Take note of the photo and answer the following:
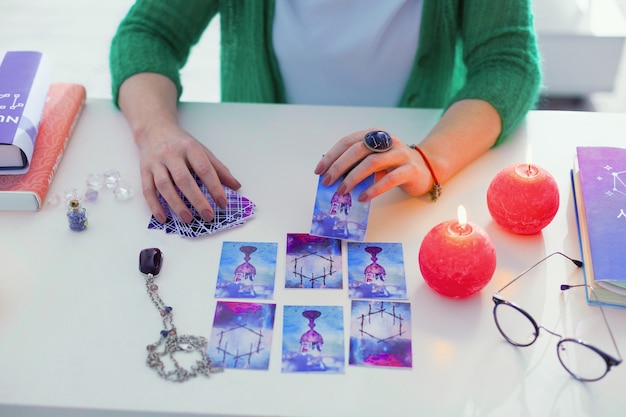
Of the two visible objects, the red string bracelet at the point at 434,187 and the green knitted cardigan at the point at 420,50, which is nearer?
the red string bracelet at the point at 434,187

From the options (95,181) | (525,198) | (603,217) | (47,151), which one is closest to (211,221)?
(95,181)

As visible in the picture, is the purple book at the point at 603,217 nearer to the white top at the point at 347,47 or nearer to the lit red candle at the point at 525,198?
the lit red candle at the point at 525,198

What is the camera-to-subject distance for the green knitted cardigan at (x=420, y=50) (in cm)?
128

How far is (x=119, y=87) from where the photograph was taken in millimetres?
1319

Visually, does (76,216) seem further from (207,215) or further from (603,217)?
(603,217)

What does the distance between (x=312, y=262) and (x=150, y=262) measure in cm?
23

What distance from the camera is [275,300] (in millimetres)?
963

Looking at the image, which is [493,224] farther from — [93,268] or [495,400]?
[93,268]

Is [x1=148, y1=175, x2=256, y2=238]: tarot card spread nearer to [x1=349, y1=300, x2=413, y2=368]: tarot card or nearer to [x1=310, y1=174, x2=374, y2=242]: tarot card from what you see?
[x1=310, y1=174, x2=374, y2=242]: tarot card

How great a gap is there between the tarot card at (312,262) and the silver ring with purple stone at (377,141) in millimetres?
154

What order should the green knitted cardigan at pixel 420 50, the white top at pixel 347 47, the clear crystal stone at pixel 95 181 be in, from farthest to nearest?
the white top at pixel 347 47 → the green knitted cardigan at pixel 420 50 → the clear crystal stone at pixel 95 181

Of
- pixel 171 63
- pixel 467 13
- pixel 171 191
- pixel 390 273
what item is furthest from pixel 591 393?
pixel 171 63

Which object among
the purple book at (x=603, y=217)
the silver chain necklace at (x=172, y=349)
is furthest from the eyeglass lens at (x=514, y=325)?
the silver chain necklace at (x=172, y=349)

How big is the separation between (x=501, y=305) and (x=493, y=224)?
173 mm
